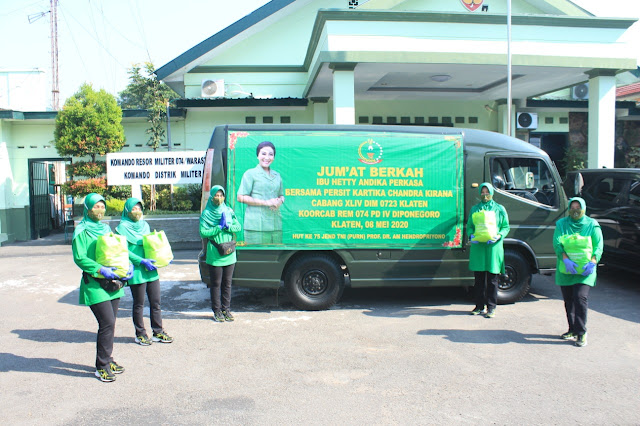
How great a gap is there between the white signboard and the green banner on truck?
20.9 ft

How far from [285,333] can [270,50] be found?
1228 centimetres

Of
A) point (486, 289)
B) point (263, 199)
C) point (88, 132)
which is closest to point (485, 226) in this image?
point (486, 289)

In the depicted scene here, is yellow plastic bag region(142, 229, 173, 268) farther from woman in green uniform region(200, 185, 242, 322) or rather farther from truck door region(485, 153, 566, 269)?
truck door region(485, 153, 566, 269)

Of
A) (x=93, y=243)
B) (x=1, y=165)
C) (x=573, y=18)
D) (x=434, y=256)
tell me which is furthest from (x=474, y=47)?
(x=1, y=165)

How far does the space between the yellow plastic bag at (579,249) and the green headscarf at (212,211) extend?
4144mm

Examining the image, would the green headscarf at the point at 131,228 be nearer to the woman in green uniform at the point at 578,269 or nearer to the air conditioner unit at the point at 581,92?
the woman in green uniform at the point at 578,269

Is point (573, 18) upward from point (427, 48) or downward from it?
upward

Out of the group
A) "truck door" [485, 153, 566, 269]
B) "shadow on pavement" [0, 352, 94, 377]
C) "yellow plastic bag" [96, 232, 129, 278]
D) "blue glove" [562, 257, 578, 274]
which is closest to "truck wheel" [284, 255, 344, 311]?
"truck door" [485, 153, 566, 269]

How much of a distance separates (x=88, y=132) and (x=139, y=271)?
10.1 meters

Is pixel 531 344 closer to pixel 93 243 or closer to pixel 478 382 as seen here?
pixel 478 382

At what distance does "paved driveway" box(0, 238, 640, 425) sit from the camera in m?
4.10

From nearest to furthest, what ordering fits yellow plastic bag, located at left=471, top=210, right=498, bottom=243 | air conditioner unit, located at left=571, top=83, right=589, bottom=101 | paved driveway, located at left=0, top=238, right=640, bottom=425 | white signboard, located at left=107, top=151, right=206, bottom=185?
paved driveway, located at left=0, top=238, right=640, bottom=425
yellow plastic bag, located at left=471, top=210, right=498, bottom=243
white signboard, located at left=107, top=151, right=206, bottom=185
air conditioner unit, located at left=571, top=83, right=589, bottom=101

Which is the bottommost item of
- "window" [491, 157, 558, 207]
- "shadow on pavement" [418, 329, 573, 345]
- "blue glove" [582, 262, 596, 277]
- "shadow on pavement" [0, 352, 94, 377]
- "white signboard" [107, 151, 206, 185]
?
"shadow on pavement" [0, 352, 94, 377]

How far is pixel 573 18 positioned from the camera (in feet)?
38.8
